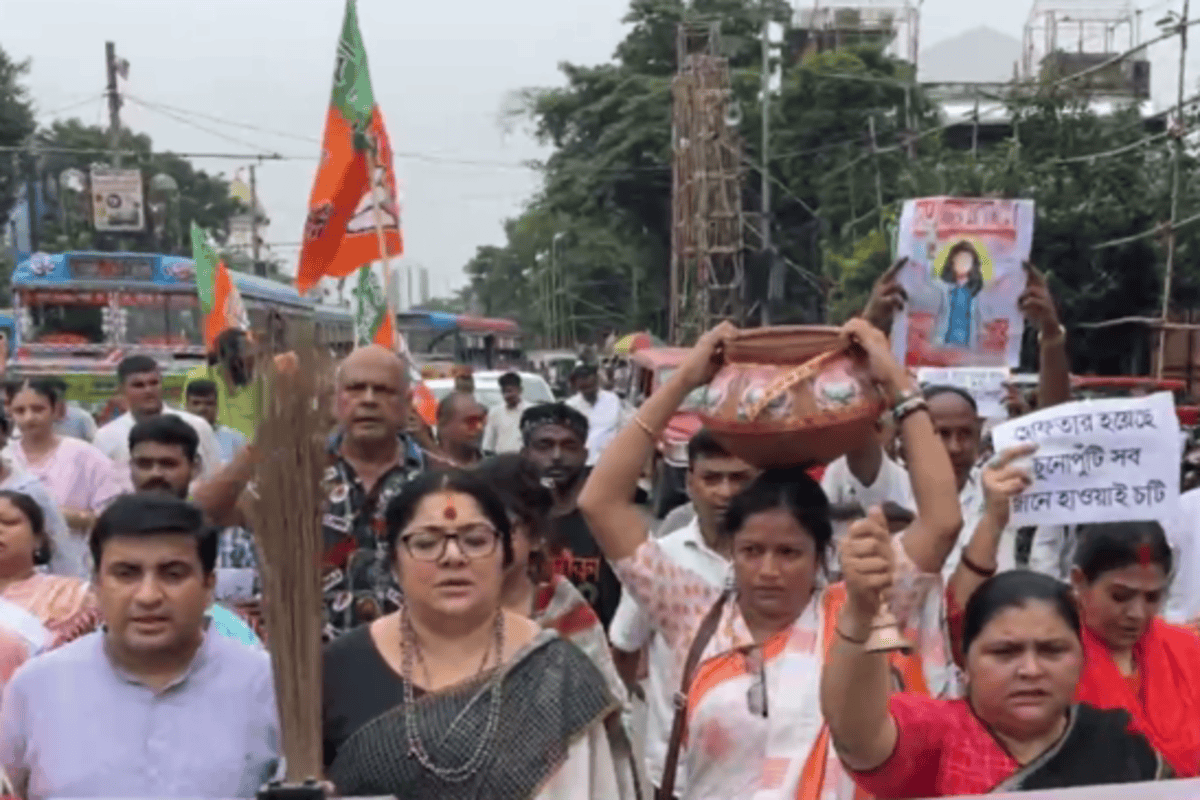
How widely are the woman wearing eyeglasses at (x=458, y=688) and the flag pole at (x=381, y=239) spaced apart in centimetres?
486

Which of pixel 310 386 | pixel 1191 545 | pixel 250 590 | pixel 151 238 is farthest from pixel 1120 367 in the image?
pixel 151 238

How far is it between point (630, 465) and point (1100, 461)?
1.08 meters

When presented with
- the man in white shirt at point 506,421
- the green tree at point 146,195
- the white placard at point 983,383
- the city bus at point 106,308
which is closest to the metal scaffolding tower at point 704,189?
the green tree at point 146,195

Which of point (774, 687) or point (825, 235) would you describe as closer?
point (774, 687)

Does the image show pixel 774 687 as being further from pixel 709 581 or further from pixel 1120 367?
pixel 1120 367

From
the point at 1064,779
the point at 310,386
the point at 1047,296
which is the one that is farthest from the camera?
the point at 1047,296

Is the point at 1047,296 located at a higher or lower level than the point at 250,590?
A: higher

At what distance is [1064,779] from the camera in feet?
8.83

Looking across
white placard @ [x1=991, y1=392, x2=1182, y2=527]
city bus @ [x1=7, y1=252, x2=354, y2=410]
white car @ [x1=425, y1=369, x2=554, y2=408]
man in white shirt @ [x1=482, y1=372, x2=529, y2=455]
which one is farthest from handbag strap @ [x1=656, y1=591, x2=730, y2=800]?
city bus @ [x1=7, y1=252, x2=354, y2=410]

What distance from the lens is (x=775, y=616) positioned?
329 cm

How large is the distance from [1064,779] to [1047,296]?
8.37ft

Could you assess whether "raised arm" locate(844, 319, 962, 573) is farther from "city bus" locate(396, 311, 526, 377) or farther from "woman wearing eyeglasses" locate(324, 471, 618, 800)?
"city bus" locate(396, 311, 526, 377)

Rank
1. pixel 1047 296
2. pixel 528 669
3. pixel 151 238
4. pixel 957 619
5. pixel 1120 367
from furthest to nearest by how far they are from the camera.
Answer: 1. pixel 151 238
2. pixel 1120 367
3. pixel 1047 296
4. pixel 957 619
5. pixel 528 669

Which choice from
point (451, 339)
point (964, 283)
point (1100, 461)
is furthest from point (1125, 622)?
point (451, 339)
